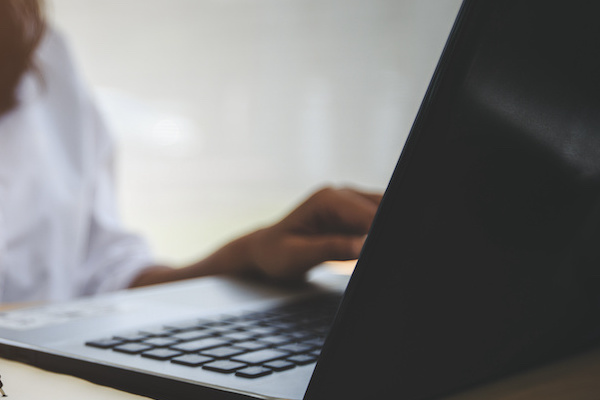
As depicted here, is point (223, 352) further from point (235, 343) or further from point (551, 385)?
point (551, 385)

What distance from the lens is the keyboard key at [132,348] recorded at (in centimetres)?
22

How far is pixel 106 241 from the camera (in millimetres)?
732

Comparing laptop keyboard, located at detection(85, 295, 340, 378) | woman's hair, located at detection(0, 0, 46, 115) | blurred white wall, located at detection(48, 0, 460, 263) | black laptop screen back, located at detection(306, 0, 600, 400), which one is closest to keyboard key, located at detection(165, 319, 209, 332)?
laptop keyboard, located at detection(85, 295, 340, 378)

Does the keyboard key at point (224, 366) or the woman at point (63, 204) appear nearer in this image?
the keyboard key at point (224, 366)

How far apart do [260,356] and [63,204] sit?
0.55 meters

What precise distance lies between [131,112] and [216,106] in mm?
263

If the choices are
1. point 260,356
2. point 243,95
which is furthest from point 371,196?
point 243,95

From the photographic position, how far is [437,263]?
0.54ft

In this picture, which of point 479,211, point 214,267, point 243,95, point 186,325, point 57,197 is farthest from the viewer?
point 243,95

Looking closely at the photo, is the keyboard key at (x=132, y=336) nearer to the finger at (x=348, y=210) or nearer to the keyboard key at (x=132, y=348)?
the keyboard key at (x=132, y=348)

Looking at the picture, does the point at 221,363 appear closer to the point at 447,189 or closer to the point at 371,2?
the point at 447,189

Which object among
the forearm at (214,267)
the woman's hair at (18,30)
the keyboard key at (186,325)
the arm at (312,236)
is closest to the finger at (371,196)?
the arm at (312,236)

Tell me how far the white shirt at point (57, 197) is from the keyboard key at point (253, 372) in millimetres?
500

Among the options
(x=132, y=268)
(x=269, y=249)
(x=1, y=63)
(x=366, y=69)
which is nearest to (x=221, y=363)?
(x=269, y=249)
